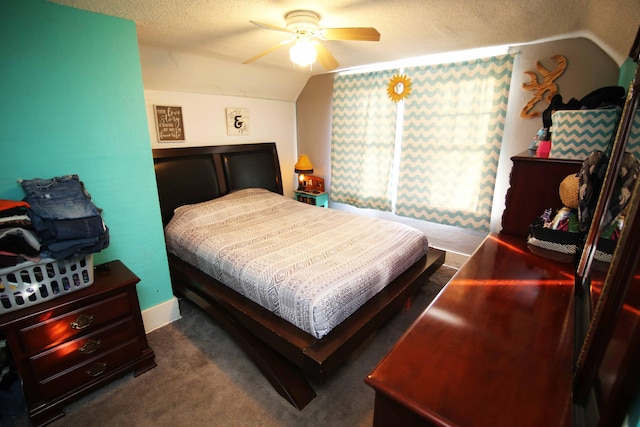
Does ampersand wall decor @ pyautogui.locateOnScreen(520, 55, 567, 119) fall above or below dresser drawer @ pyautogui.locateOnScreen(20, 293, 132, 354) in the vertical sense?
above

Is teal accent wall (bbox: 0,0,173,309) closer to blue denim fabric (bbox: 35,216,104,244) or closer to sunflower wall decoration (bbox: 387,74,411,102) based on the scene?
blue denim fabric (bbox: 35,216,104,244)

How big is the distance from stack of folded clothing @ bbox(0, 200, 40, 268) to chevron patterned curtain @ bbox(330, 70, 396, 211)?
10.1ft

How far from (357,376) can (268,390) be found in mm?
567

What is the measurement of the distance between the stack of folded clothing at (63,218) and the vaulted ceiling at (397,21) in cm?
103

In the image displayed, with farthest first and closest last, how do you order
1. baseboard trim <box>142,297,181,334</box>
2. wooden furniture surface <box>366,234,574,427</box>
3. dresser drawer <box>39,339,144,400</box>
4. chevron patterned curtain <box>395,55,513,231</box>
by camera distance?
chevron patterned curtain <box>395,55,513,231</box> < baseboard trim <box>142,297,181,334</box> < dresser drawer <box>39,339,144,400</box> < wooden furniture surface <box>366,234,574,427</box>

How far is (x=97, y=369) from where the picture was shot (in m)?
1.71

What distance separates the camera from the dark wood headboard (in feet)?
9.75

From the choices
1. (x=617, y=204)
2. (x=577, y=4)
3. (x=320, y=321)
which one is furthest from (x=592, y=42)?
(x=320, y=321)

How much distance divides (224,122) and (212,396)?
9.45ft

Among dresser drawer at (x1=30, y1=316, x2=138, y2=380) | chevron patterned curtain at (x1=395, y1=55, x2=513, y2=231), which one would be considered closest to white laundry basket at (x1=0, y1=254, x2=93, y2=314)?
dresser drawer at (x1=30, y1=316, x2=138, y2=380)

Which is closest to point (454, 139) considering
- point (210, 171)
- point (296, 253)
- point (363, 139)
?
point (363, 139)

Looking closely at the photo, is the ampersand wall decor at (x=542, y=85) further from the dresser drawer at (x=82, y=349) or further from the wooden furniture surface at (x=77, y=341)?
the dresser drawer at (x=82, y=349)

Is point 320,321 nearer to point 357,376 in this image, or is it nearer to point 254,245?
point 357,376

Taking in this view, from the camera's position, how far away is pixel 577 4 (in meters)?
1.69
